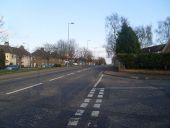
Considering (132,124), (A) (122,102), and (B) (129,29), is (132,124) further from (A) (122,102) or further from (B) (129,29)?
(B) (129,29)

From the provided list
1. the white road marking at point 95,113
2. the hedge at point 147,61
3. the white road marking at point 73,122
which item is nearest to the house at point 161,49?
the hedge at point 147,61

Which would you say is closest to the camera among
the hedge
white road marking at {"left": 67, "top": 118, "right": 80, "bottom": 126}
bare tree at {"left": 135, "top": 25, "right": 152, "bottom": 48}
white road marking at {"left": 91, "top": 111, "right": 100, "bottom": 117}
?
white road marking at {"left": 67, "top": 118, "right": 80, "bottom": 126}

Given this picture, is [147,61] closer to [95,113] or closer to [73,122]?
[95,113]

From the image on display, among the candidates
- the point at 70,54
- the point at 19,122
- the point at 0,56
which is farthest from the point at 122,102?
the point at 70,54

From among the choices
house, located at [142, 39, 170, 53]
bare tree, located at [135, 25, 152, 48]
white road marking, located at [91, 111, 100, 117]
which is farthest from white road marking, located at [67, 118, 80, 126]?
bare tree, located at [135, 25, 152, 48]

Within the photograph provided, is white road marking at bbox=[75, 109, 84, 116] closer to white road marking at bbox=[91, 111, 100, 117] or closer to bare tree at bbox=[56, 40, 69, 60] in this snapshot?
white road marking at bbox=[91, 111, 100, 117]

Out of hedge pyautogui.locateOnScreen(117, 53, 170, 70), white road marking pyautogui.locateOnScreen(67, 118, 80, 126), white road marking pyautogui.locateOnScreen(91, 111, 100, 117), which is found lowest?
white road marking pyautogui.locateOnScreen(91, 111, 100, 117)

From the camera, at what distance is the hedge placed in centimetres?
4281

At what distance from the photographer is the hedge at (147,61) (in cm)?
4281

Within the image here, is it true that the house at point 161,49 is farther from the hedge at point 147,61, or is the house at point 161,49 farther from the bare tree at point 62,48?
the bare tree at point 62,48

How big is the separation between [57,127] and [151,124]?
231 cm

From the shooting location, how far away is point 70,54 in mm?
140000

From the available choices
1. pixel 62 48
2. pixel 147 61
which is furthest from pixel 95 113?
pixel 62 48

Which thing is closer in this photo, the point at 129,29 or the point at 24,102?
the point at 24,102
